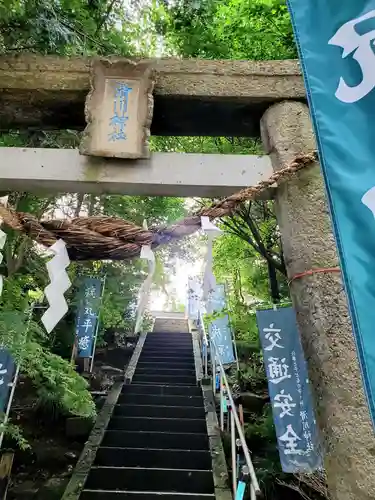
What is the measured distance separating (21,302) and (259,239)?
3.69m

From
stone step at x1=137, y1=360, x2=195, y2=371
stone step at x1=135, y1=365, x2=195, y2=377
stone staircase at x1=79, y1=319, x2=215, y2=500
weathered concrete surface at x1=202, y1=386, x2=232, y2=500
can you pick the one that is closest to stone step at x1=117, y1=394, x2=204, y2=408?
stone staircase at x1=79, y1=319, x2=215, y2=500

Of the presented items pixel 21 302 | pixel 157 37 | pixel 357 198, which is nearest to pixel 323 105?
pixel 357 198

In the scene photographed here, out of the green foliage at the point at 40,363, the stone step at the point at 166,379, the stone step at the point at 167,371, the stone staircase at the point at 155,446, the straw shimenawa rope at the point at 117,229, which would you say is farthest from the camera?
the stone step at the point at 167,371

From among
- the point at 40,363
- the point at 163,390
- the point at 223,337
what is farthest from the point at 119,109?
the point at 163,390

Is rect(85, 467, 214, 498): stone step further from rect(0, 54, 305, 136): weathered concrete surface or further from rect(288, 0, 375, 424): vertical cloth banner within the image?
rect(288, 0, 375, 424): vertical cloth banner

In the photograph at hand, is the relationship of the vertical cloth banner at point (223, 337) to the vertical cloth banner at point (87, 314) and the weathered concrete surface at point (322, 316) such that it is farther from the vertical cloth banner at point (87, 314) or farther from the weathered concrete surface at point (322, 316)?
the weathered concrete surface at point (322, 316)

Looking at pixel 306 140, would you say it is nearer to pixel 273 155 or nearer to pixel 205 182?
pixel 273 155

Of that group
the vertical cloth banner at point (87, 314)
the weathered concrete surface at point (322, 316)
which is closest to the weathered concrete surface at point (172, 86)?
the weathered concrete surface at point (322, 316)

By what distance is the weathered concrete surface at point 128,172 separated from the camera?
215cm

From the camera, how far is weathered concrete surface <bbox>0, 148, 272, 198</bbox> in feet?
7.05

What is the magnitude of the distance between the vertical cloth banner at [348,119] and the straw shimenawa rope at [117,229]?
0.79 m

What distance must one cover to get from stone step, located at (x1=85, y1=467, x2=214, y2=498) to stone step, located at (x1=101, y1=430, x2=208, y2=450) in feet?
2.50

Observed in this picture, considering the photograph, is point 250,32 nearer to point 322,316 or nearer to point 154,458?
point 322,316

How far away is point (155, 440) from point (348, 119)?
5.38m
